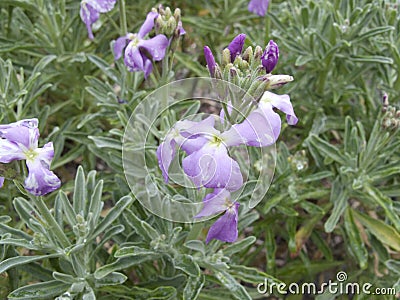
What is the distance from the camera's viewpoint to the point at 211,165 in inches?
60.9

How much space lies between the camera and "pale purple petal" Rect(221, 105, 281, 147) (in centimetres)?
160

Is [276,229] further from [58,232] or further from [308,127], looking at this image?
[58,232]

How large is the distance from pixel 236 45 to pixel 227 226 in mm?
590

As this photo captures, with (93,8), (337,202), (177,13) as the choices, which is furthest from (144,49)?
(337,202)

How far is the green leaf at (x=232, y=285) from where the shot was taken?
7.23ft

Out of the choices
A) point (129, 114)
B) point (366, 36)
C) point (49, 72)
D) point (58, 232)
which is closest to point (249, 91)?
point (58, 232)

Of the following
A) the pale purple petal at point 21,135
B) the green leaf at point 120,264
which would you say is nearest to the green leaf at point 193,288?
Answer: the green leaf at point 120,264

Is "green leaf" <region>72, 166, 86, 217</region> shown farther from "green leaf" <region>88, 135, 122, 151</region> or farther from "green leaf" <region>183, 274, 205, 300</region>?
"green leaf" <region>183, 274, 205, 300</region>

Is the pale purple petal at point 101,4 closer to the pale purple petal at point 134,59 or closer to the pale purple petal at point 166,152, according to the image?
the pale purple petal at point 134,59

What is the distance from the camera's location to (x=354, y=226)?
105 inches

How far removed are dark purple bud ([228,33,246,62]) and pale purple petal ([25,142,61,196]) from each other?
628 mm

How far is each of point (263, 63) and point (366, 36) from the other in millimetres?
1342

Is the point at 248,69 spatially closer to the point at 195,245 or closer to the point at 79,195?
the point at 195,245

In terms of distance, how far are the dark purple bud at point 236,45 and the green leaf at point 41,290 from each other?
1.13 m
